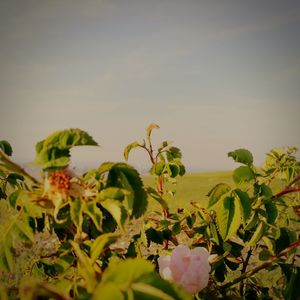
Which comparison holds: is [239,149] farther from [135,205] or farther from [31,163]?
[31,163]

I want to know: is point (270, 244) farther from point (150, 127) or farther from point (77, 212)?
point (77, 212)

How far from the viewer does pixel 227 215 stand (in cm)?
120

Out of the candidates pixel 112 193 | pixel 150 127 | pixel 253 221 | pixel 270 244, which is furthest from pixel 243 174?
pixel 112 193

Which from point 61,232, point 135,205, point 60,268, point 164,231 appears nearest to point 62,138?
point 135,205

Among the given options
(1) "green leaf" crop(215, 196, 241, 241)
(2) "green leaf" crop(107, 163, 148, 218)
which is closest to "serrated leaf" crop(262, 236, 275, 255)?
(1) "green leaf" crop(215, 196, 241, 241)

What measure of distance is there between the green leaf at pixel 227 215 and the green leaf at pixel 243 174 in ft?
0.33

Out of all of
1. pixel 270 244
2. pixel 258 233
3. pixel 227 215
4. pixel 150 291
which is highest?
pixel 150 291

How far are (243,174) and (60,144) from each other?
0.71m

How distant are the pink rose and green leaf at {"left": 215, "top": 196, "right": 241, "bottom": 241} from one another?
0.14 metres

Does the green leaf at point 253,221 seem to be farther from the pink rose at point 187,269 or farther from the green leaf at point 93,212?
the green leaf at point 93,212

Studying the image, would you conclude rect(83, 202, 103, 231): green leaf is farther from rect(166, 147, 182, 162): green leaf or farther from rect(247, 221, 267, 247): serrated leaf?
rect(166, 147, 182, 162): green leaf

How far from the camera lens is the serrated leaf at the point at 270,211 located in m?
1.29

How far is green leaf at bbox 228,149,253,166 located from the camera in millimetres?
1330

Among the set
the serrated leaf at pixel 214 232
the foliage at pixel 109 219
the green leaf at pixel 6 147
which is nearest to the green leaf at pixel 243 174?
the foliage at pixel 109 219
